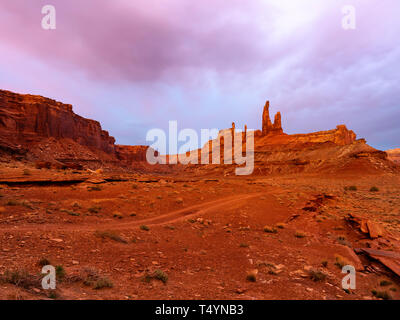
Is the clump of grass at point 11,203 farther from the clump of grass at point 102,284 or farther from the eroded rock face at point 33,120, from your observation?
the eroded rock face at point 33,120

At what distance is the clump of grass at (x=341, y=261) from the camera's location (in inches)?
300

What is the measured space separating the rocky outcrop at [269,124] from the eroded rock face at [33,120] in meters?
81.3

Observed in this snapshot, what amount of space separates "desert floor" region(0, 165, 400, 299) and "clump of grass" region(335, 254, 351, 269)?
0.15 feet

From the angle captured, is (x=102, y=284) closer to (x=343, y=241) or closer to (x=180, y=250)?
(x=180, y=250)

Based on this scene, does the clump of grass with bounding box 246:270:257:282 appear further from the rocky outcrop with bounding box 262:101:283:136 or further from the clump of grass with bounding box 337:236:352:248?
the rocky outcrop with bounding box 262:101:283:136

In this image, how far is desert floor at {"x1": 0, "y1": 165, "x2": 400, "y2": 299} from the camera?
4.70 metres

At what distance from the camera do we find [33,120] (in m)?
65.5

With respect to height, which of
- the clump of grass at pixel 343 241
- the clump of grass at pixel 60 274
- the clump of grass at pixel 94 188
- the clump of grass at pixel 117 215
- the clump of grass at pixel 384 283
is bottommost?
the clump of grass at pixel 343 241

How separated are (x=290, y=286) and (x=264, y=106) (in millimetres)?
104841

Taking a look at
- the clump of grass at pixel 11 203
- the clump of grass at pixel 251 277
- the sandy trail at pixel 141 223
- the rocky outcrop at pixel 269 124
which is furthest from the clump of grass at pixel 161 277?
the rocky outcrop at pixel 269 124

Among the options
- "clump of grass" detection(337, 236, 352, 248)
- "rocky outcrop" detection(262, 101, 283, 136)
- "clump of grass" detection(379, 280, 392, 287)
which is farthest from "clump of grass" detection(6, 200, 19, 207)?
"rocky outcrop" detection(262, 101, 283, 136)

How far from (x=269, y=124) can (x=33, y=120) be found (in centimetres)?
9176

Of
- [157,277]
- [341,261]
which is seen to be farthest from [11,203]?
[341,261]
